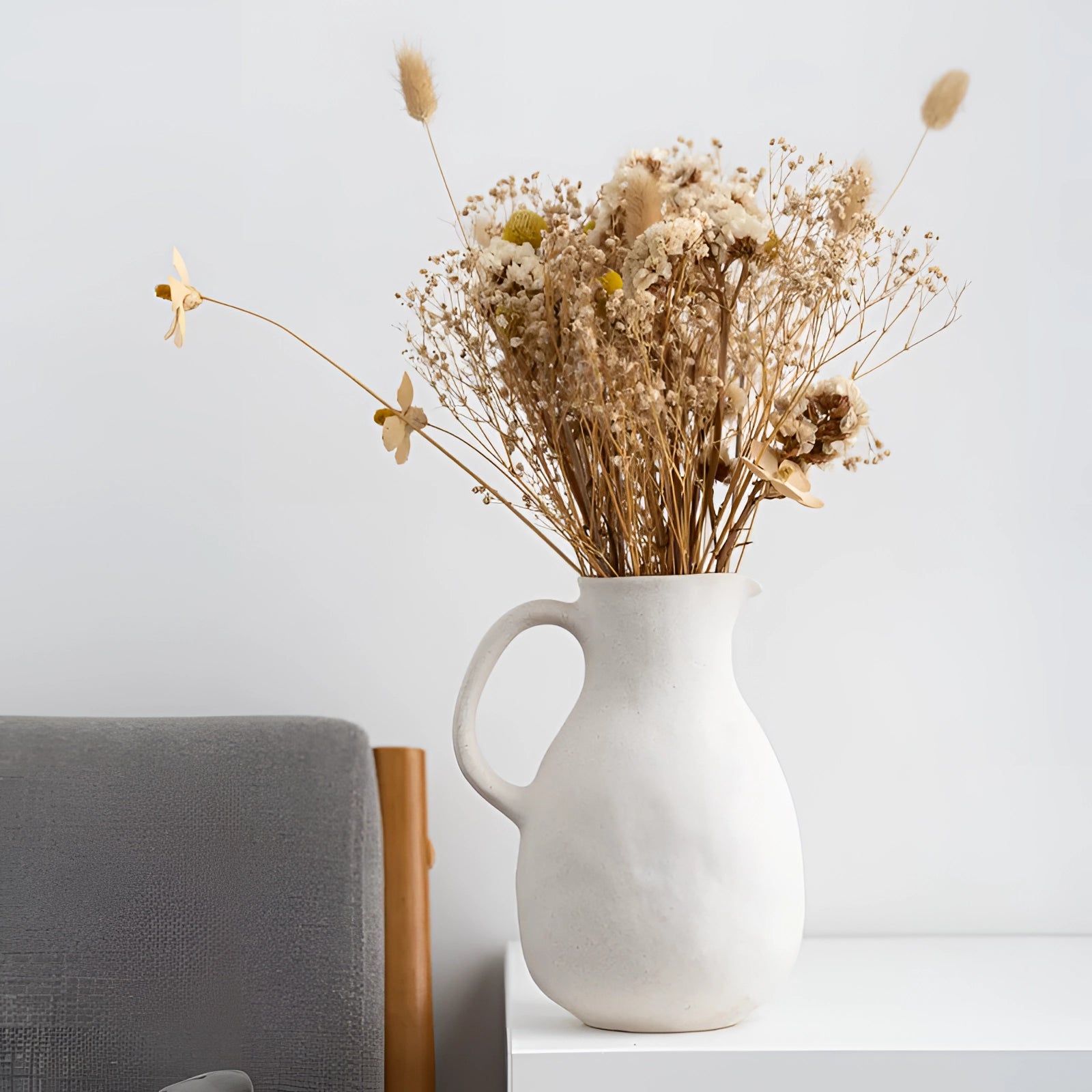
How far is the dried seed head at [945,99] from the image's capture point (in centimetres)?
81

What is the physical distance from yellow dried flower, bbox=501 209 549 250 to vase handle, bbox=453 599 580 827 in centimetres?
27

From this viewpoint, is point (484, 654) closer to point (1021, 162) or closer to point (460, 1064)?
point (460, 1064)

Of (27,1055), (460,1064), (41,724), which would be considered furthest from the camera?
(460,1064)

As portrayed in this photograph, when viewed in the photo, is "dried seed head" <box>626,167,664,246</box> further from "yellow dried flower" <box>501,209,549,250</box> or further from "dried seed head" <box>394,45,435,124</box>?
"dried seed head" <box>394,45,435,124</box>

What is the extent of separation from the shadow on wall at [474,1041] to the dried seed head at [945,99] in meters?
0.91

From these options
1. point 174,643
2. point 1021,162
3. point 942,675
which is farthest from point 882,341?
point 174,643

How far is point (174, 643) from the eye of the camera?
119 centimetres

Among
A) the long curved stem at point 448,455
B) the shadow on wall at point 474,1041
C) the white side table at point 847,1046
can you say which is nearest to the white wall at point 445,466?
the shadow on wall at point 474,1041

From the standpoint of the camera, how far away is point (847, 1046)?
0.74m

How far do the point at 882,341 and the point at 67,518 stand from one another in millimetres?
903

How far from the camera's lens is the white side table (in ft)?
2.35

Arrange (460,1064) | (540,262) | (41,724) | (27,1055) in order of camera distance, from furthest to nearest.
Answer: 1. (460,1064)
2. (41,724)
3. (27,1055)
4. (540,262)

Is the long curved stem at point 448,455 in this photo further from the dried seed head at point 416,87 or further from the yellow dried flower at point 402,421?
the dried seed head at point 416,87

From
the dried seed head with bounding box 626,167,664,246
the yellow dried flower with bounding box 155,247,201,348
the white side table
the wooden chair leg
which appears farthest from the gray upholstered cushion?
the dried seed head with bounding box 626,167,664,246
